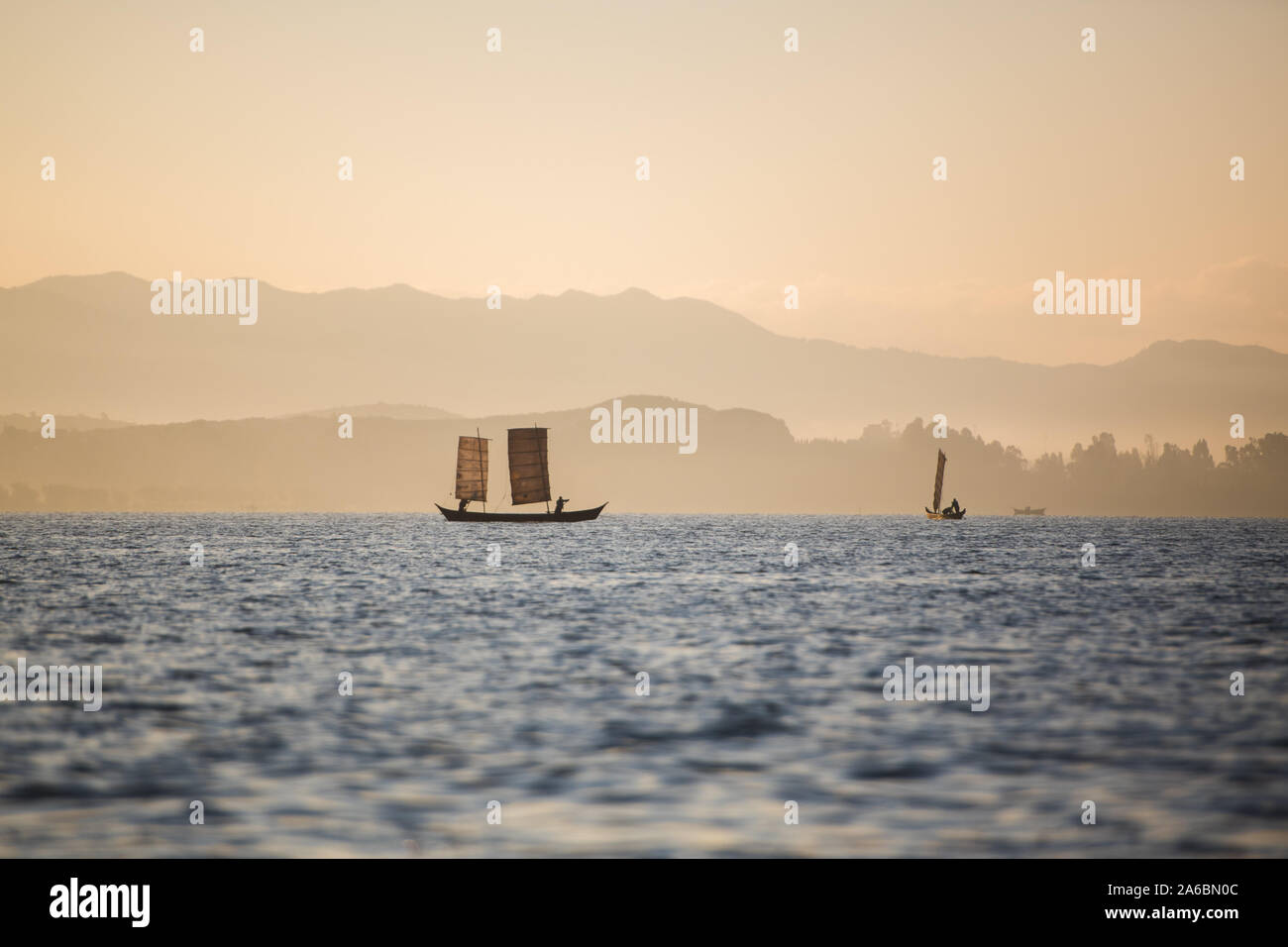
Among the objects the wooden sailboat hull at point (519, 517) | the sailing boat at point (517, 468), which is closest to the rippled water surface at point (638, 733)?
the sailing boat at point (517, 468)

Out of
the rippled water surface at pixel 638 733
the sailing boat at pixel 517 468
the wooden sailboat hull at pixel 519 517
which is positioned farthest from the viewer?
the wooden sailboat hull at pixel 519 517

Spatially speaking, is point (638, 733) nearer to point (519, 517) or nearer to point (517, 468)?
point (517, 468)

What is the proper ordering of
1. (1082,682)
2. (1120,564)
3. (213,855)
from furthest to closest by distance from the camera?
(1120,564), (1082,682), (213,855)

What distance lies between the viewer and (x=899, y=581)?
65750 millimetres

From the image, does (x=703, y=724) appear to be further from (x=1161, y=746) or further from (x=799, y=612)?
(x=799, y=612)

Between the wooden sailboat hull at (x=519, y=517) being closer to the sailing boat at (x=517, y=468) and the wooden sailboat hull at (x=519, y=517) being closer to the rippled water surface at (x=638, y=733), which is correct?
the sailing boat at (x=517, y=468)

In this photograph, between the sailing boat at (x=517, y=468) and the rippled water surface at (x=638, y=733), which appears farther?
the sailing boat at (x=517, y=468)

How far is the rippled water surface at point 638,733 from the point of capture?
1377 cm

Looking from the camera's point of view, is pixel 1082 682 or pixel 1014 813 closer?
pixel 1014 813

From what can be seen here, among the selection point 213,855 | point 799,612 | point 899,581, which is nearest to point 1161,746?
point 213,855

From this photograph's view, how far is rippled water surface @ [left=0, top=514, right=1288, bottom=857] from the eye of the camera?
45.2ft

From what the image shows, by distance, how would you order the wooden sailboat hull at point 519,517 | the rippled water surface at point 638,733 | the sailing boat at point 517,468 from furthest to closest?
the wooden sailboat hull at point 519,517 → the sailing boat at point 517,468 → the rippled water surface at point 638,733
